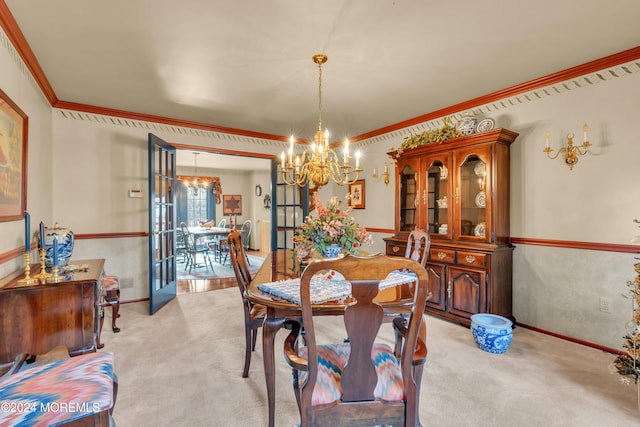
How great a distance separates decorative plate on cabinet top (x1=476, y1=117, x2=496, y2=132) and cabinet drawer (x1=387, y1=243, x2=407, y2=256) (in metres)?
1.47

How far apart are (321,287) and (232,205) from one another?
7.97 m

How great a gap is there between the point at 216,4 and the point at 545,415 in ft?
9.75

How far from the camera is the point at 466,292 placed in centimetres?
297

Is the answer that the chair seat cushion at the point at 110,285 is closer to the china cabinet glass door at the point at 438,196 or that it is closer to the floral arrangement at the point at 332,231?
the floral arrangement at the point at 332,231

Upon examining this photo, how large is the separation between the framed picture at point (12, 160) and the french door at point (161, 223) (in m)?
1.20

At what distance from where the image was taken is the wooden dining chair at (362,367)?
1.04 meters

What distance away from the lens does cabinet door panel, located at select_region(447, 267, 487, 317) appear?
286 centimetres

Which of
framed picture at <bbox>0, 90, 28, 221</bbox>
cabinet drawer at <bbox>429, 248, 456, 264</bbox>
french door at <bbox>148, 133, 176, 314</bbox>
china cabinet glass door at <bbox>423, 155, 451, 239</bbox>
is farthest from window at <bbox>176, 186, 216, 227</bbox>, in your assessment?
cabinet drawer at <bbox>429, 248, 456, 264</bbox>

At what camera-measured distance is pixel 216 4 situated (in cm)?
178

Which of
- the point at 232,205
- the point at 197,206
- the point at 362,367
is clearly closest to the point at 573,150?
the point at 362,367

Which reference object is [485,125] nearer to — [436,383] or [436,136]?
[436,136]

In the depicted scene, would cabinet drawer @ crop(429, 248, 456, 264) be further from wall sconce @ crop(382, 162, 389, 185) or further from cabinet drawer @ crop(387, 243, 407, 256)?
wall sconce @ crop(382, 162, 389, 185)

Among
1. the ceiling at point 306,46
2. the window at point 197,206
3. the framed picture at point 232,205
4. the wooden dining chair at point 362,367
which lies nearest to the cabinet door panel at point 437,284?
the ceiling at point 306,46

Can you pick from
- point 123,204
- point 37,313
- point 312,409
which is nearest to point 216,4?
point 37,313
